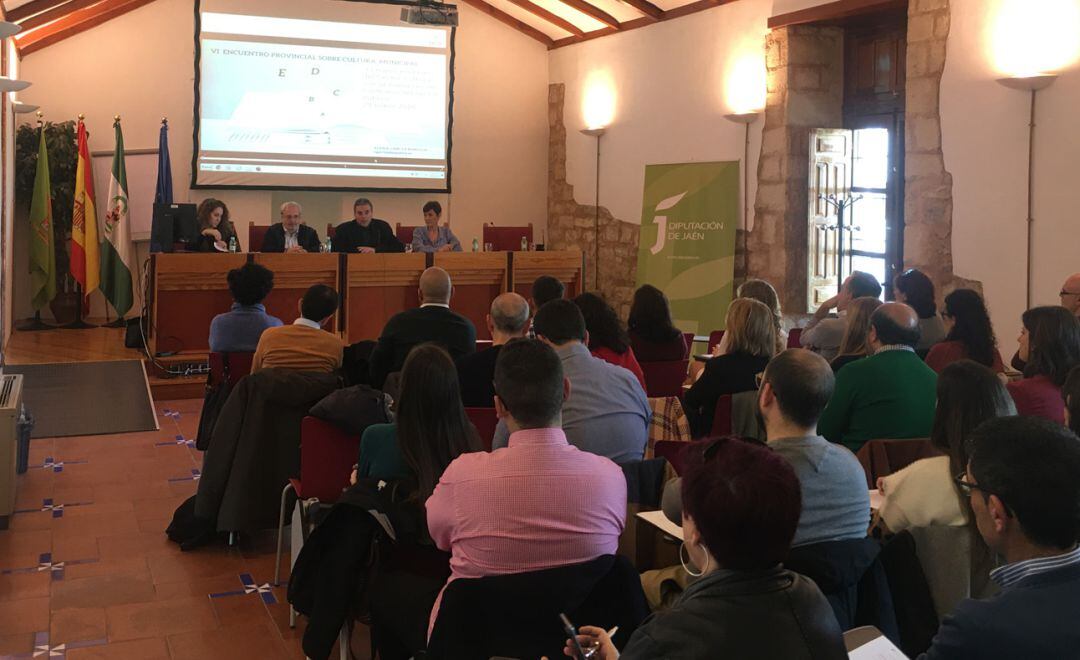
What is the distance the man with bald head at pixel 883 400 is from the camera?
3.78 m

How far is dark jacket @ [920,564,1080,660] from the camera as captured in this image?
61.6 inches

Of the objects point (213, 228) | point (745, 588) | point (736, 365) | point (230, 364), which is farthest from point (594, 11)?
point (745, 588)

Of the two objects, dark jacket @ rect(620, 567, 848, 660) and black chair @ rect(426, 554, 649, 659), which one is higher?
dark jacket @ rect(620, 567, 848, 660)

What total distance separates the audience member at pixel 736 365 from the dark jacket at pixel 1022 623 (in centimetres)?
274

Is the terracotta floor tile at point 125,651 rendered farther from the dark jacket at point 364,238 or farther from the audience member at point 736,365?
the dark jacket at point 364,238

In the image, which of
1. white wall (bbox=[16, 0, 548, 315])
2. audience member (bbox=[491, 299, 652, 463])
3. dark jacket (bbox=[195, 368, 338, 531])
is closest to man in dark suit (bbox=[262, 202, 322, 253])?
white wall (bbox=[16, 0, 548, 315])

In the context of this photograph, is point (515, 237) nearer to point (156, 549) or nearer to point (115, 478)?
point (115, 478)

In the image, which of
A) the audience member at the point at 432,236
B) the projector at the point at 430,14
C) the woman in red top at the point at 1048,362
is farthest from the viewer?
the projector at the point at 430,14

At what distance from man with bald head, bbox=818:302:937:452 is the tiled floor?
1.87 m

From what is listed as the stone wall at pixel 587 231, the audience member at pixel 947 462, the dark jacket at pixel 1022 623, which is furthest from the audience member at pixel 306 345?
the stone wall at pixel 587 231

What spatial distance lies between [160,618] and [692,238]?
7.77 metres

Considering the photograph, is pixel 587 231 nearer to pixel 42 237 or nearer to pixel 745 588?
pixel 42 237

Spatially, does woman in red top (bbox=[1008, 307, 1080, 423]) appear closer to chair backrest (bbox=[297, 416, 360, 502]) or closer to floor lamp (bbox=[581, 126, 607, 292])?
chair backrest (bbox=[297, 416, 360, 502])

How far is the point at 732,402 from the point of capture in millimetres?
4102
